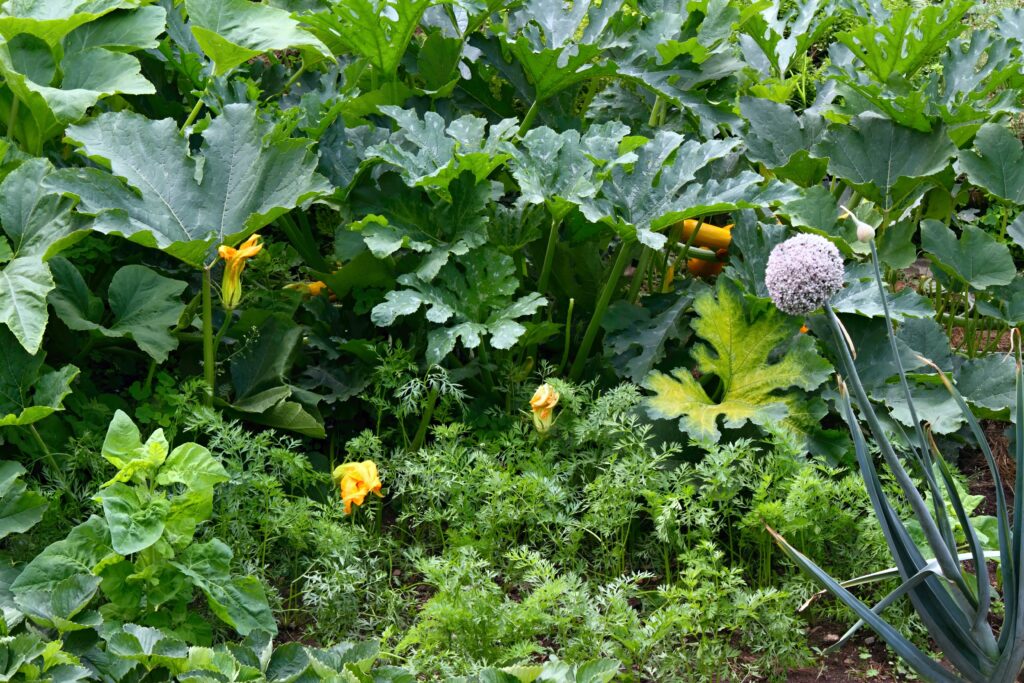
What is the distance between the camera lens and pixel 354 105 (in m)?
3.52

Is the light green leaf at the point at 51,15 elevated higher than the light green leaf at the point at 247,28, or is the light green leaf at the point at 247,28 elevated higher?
the light green leaf at the point at 51,15

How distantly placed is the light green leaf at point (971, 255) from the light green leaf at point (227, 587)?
2.09m

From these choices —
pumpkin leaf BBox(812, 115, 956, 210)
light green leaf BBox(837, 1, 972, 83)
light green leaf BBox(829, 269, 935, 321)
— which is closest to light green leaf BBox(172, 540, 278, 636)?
light green leaf BBox(829, 269, 935, 321)

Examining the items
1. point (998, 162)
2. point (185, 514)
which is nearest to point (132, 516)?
point (185, 514)

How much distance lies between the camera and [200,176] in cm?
304

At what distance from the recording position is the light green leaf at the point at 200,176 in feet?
9.64

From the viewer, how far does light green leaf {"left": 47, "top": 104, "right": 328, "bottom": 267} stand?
294 cm

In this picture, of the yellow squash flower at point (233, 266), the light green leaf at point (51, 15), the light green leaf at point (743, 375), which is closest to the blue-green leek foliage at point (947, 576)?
the light green leaf at point (743, 375)

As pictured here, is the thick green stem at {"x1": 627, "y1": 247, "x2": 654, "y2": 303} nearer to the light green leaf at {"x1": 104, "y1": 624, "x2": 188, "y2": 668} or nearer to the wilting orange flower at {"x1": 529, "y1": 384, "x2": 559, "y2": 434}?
the wilting orange flower at {"x1": 529, "y1": 384, "x2": 559, "y2": 434}

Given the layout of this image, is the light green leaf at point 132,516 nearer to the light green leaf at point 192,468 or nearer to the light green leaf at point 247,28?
the light green leaf at point 192,468

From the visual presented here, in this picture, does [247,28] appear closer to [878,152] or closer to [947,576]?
[878,152]

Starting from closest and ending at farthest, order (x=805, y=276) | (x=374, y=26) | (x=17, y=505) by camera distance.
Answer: (x=805, y=276) → (x=17, y=505) → (x=374, y=26)

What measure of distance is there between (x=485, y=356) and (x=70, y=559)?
123 cm

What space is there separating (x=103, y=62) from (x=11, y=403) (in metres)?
1.02
